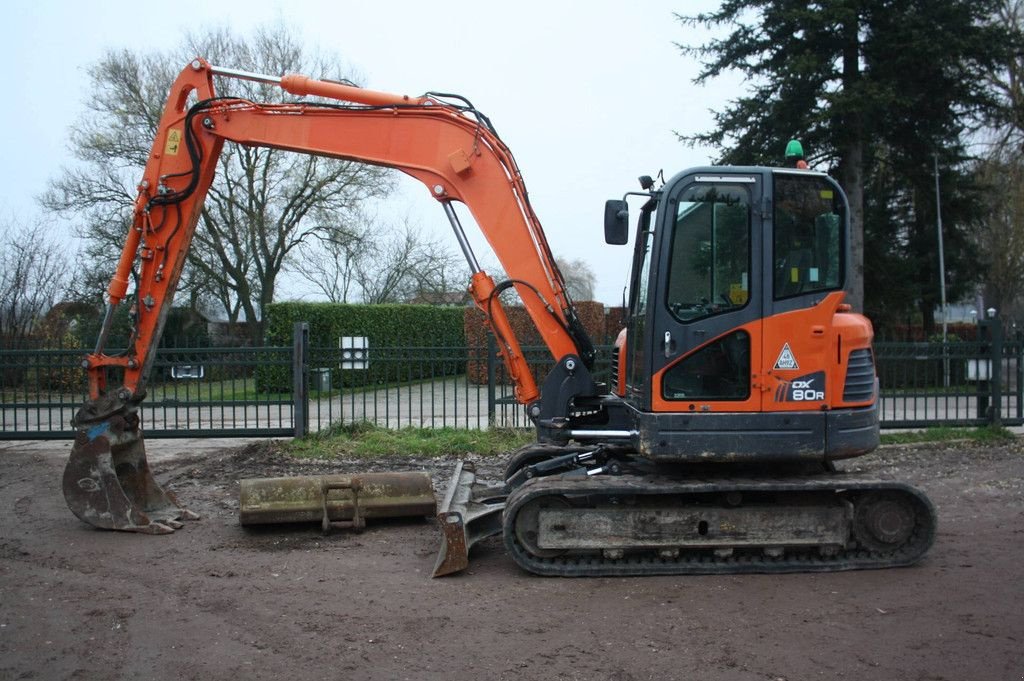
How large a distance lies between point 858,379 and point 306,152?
4.66m

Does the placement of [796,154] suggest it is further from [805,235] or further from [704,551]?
[704,551]

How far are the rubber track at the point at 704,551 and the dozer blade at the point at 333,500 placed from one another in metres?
1.71

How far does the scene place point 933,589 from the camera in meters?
5.35

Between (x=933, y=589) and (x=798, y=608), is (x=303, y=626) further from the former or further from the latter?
(x=933, y=589)

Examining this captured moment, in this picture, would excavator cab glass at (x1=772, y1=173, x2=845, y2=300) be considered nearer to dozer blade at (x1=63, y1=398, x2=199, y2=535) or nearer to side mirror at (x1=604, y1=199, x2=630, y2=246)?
side mirror at (x1=604, y1=199, x2=630, y2=246)

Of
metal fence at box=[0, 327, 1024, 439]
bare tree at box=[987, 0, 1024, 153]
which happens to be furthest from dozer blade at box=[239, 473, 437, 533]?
bare tree at box=[987, 0, 1024, 153]

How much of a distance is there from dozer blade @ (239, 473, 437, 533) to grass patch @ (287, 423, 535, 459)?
334 centimetres

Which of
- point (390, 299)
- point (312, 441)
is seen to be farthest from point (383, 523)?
point (390, 299)

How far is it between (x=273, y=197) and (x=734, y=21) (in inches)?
591

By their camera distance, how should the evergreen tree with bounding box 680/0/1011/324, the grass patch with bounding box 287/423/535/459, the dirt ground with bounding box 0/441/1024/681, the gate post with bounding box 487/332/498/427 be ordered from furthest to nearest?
1. the evergreen tree with bounding box 680/0/1011/324
2. the gate post with bounding box 487/332/498/427
3. the grass patch with bounding box 287/423/535/459
4. the dirt ground with bounding box 0/441/1024/681

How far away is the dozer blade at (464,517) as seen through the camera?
568cm

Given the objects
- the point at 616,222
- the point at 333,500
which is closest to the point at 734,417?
the point at 616,222

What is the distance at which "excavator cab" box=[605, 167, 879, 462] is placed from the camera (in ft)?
18.4

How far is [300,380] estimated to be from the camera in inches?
447
